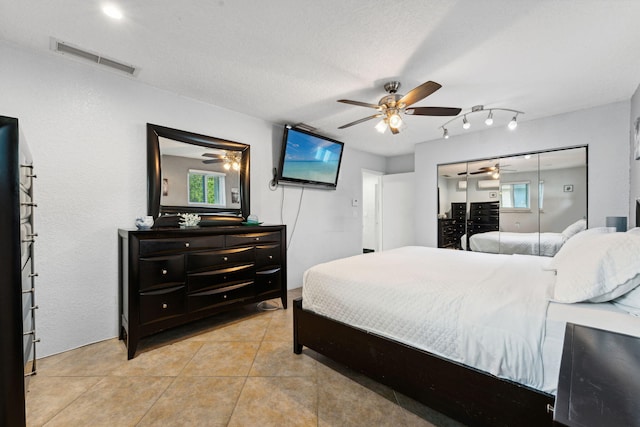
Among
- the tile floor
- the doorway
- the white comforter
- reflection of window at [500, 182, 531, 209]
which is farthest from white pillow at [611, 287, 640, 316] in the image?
the doorway

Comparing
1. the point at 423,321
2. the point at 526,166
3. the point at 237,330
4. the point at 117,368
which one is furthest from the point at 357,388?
the point at 526,166

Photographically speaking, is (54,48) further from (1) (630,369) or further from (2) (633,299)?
(2) (633,299)

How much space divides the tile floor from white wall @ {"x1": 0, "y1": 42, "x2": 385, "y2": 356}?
1.24 ft

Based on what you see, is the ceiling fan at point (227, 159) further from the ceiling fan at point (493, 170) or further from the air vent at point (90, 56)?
the ceiling fan at point (493, 170)

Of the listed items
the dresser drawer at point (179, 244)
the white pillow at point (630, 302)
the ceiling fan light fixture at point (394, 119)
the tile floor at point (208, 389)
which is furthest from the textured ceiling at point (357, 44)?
the tile floor at point (208, 389)

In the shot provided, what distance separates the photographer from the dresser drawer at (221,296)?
2.41 meters

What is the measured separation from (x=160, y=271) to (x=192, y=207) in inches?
33.4

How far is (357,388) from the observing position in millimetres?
1727

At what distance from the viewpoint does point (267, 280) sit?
9.68 ft

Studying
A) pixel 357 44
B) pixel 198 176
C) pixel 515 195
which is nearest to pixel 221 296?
pixel 198 176

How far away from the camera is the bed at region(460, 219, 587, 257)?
10.7 ft

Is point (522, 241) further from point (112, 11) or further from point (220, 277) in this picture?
point (112, 11)

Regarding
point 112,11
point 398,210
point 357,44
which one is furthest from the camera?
point 398,210

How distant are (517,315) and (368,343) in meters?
0.84
